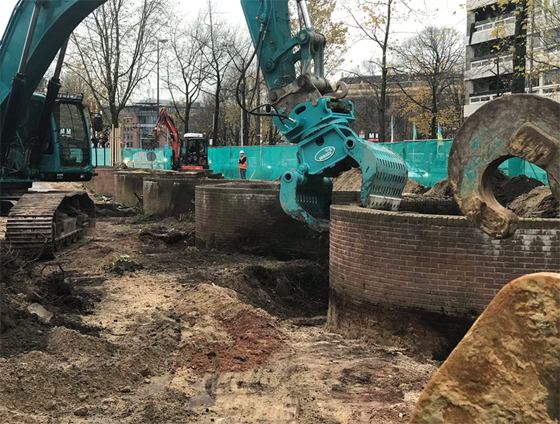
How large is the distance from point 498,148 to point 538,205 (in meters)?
7.29

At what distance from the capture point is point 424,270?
650 cm

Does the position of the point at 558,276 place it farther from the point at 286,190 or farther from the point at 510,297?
the point at 286,190

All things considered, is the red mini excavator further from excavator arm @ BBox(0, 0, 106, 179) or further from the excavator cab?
excavator arm @ BBox(0, 0, 106, 179)

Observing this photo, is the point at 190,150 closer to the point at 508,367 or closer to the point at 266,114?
the point at 266,114

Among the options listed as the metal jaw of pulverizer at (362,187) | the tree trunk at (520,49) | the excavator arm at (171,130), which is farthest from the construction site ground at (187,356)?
the excavator arm at (171,130)

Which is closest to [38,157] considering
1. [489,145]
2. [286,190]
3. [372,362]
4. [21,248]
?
[21,248]

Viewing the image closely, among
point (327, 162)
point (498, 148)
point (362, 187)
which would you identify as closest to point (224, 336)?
point (362, 187)

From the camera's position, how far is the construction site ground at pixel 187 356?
16.2 feet

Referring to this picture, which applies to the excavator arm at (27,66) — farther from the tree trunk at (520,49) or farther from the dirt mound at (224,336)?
the tree trunk at (520,49)

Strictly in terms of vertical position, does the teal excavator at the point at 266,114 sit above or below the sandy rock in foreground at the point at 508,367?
above

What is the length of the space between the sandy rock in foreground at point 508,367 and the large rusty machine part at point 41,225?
8.03 meters

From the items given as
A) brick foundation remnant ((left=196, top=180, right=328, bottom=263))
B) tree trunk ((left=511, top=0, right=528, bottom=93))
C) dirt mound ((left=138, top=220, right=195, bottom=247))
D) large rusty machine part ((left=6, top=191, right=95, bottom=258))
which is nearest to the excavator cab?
large rusty machine part ((left=6, top=191, right=95, bottom=258))

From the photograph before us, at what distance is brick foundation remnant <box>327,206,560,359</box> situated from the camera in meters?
5.92

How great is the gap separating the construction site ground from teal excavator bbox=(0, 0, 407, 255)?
1.56 m
